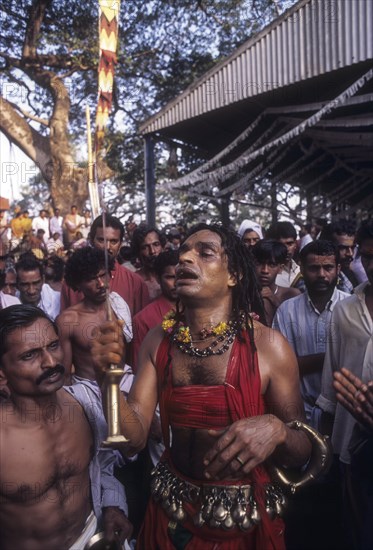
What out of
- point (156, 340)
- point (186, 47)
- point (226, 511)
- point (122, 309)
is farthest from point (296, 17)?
point (186, 47)

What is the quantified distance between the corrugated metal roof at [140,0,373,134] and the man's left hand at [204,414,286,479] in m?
8.04

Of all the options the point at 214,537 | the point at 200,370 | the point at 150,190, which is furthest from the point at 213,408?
the point at 150,190

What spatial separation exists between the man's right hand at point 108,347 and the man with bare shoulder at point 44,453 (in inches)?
22.4

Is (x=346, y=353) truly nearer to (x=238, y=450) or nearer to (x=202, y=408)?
(x=202, y=408)

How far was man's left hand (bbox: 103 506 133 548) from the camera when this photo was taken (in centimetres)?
243

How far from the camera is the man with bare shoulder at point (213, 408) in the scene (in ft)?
7.11

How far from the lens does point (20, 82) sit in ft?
58.1

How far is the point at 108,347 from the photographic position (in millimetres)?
1876

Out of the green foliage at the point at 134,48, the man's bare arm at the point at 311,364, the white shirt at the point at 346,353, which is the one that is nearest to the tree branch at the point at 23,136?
the green foliage at the point at 134,48

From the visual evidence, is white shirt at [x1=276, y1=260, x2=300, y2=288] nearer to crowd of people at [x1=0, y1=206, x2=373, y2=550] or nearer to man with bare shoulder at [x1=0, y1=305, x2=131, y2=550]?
crowd of people at [x1=0, y1=206, x2=373, y2=550]

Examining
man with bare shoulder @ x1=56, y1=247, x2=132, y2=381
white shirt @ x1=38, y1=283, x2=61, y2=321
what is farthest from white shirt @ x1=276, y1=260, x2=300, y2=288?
white shirt @ x1=38, y1=283, x2=61, y2=321

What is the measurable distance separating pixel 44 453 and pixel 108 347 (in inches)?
33.6

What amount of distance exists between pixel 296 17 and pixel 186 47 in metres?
10.8

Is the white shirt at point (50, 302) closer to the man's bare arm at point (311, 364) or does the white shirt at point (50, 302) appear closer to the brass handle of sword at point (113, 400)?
the man's bare arm at point (311, 364)
